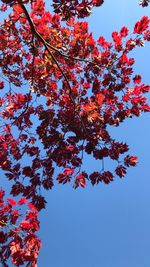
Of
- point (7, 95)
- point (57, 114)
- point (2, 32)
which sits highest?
point (2, 32)

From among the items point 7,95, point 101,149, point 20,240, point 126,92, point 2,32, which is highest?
point 2,32

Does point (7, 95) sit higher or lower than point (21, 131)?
higher

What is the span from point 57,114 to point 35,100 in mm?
852

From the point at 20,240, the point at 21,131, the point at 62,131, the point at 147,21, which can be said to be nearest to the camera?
the point at 20,240

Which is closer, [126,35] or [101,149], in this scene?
[101,149]

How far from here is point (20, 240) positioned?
5008 mm

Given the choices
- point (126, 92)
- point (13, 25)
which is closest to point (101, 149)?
point (126, 92)

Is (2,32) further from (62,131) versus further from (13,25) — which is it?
(62,131)

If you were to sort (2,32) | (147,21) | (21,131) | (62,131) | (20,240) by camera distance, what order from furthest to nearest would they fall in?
(2,32)
(21,131)
(147,21)
(62,131)
(20,240)

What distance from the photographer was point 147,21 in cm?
690

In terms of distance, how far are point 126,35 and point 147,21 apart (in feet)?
1.48

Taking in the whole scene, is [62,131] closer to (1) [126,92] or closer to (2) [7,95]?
(1) [126,92]

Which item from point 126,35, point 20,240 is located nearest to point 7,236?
point 20,240

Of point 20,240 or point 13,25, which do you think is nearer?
point 20,240
